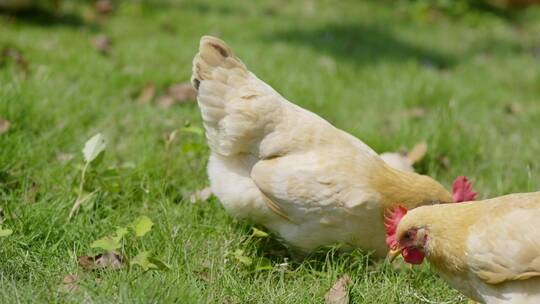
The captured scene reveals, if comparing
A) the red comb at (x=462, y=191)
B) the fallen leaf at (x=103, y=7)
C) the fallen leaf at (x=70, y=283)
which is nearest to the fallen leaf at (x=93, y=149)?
the fallen leaf at (x=70, y=283)

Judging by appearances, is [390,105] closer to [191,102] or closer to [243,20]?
[191,102]

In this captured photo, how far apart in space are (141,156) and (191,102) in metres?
1.03

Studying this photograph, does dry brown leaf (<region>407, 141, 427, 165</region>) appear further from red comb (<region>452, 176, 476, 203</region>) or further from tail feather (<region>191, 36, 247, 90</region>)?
tail feather (<region>191, 36, 247, 90</region>)

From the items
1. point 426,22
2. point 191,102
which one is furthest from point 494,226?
point 426,22

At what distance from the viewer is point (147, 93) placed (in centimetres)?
461

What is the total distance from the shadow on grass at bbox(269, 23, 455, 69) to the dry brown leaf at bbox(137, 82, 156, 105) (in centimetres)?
206

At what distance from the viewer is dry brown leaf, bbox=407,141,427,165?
388 cm

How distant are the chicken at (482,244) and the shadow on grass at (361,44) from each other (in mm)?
3646

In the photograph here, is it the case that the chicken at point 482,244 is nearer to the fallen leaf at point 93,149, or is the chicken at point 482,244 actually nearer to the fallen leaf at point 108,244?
the fallen leaf at point 108,244

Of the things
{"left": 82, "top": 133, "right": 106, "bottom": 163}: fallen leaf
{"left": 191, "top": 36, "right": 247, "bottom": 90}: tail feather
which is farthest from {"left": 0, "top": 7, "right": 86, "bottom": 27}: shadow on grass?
{"left": 191, "top": 36, "right": 247, "bottom": 90}: tail feather

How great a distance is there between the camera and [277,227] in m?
2.93

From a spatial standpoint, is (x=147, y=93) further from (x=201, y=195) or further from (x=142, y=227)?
(x=142, y=227)

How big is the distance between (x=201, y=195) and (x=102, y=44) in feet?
8.88

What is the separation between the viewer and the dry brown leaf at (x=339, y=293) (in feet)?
8.29
